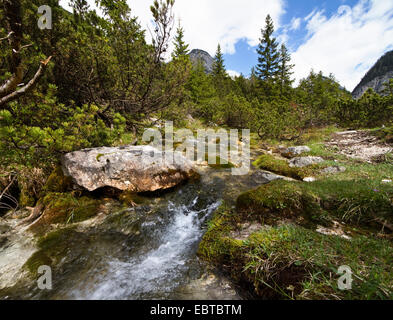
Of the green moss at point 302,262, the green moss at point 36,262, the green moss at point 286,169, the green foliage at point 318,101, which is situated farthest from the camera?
the green foliage at point 318,101

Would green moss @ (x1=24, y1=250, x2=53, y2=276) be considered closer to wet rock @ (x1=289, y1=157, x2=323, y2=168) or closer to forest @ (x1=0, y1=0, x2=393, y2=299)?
forest @ (x1=0, y1=0, x2=393, y2=299)

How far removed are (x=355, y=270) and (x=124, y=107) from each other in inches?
308

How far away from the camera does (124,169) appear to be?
4.82m

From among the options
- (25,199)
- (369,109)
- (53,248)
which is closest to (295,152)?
(53,248)

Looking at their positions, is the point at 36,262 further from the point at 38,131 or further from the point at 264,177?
the point at 264,177

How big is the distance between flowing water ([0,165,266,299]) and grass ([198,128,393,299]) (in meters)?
0.43

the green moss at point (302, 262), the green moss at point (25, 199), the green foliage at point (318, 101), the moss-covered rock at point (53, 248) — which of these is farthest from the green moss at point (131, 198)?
the green foliage at point (318, 101)

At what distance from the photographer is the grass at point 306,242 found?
1.79 m

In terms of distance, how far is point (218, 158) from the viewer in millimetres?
8781

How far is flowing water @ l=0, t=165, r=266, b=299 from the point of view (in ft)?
7.63

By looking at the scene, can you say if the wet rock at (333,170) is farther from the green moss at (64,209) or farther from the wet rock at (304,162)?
the green moss at (64,209)

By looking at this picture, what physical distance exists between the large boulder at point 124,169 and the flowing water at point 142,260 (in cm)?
73

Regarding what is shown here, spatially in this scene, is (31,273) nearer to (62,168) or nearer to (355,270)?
(62,168)
